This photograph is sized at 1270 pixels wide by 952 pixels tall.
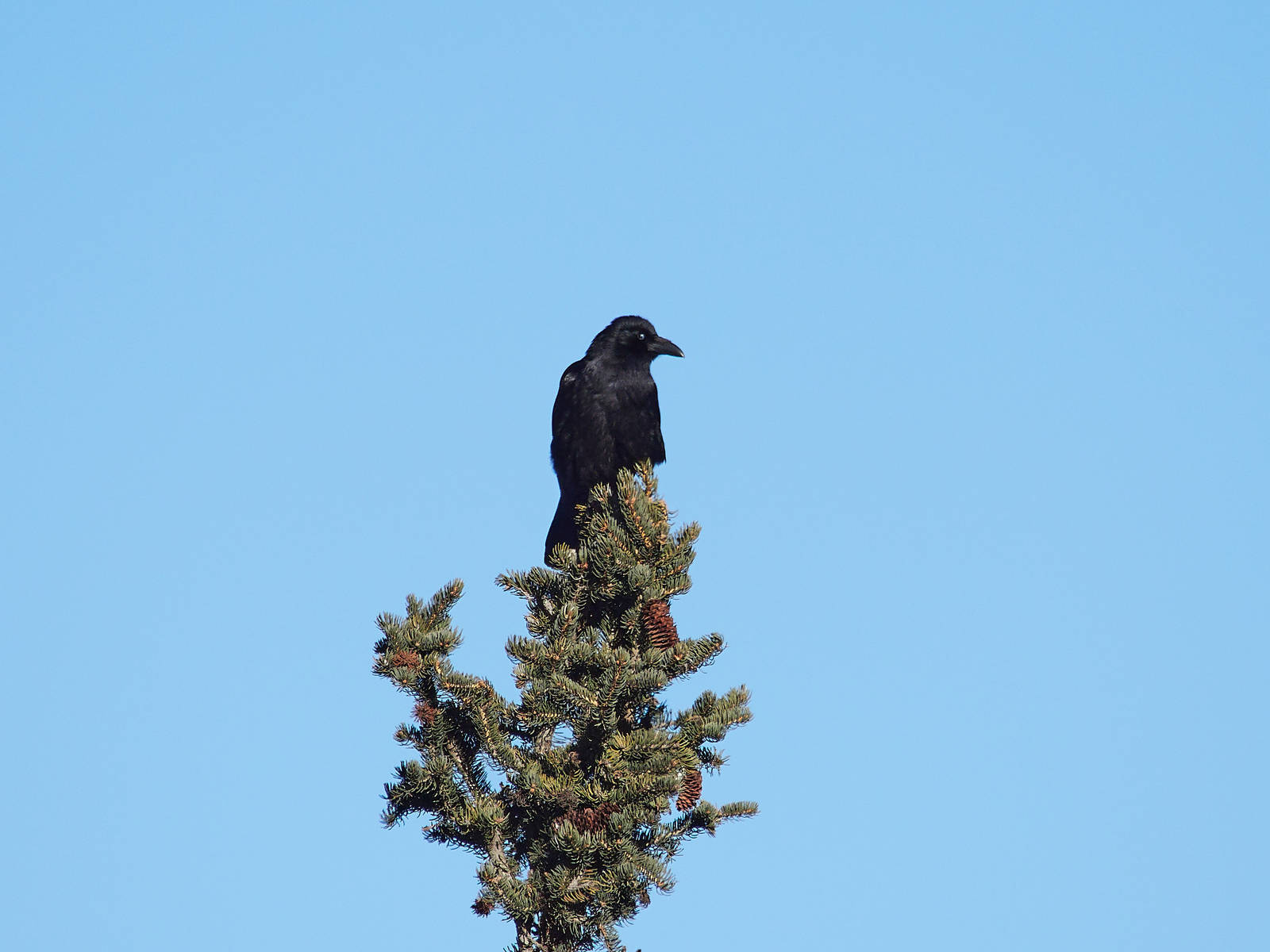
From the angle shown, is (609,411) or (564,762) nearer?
(564,762)

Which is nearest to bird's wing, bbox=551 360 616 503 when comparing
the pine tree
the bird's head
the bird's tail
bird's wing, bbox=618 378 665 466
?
bird's wing, bbox=618 378 665 466

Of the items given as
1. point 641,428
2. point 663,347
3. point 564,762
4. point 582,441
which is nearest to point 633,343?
point 663,347

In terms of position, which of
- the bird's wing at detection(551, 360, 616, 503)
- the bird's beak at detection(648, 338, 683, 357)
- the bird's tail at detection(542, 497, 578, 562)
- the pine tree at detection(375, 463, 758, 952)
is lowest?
the pine tree at detection(375, 463, 758, 952)

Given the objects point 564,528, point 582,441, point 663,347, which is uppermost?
point 663,347

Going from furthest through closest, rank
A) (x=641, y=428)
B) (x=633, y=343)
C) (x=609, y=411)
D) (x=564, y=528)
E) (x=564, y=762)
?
(x=633, y=343), (x=641, y=428), (x=609, y=411), (x=564, y=528), (x=564, y=762)

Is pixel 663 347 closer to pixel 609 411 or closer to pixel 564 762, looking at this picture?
pixel 609 411

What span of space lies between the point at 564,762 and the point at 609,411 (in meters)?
5.12

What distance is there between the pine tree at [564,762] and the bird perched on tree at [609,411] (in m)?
4.48

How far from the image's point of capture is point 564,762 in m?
4.98

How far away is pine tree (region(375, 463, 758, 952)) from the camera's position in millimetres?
4766

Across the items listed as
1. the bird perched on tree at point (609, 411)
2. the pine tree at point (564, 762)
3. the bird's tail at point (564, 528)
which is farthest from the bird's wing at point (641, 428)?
the pine tree at point (564, 762)

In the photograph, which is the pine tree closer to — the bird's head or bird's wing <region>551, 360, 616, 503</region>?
bird's wing <region>551, 360, 616, 503</region>

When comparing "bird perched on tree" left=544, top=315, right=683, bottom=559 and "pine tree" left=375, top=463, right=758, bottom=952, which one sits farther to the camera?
"bird perched on tree" left=544, top=315, right=683, bottom=559

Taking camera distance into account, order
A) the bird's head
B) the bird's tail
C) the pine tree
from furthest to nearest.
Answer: the bird's head
the bird's tail
the pine tree
